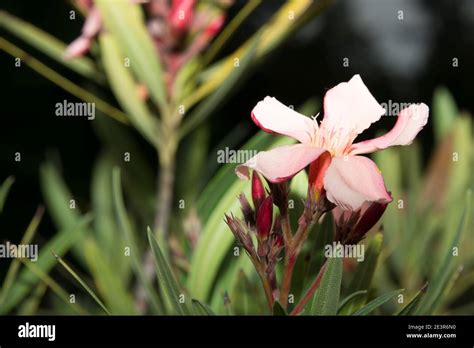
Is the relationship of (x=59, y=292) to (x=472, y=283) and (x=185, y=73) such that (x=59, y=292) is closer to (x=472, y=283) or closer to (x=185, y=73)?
(x=185, y=73)

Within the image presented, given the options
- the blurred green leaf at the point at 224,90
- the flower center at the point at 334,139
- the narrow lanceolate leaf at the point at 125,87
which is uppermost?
the narrow lanceolate leaf at the point at 125,87

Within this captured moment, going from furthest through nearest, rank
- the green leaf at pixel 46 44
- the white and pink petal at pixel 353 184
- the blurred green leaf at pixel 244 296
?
the green leaf at pixel 46 44, the blurred green leaf at pixel 244 296, the white and pink petal at pixel 353 184

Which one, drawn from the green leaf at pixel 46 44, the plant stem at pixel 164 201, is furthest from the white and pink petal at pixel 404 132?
the green leaf at pixel 46 44

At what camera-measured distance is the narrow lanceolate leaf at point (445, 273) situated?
0.56 metres

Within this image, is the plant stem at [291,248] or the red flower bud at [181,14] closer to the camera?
the plant stem at [291,248]

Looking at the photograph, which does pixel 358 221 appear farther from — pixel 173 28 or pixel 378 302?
pixel 173 28

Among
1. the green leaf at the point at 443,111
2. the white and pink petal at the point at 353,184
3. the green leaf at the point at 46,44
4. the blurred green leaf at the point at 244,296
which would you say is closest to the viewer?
the white and pink petal at the point at 353,184

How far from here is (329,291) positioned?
509mm

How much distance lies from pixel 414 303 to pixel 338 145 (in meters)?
0.13

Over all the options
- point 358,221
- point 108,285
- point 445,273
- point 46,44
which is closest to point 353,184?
point 358,221

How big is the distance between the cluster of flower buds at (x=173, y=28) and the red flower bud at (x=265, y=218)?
236mm

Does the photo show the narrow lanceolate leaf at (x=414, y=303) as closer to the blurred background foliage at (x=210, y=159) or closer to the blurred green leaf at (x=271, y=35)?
the blurred background foliage at (x=210, y=159)

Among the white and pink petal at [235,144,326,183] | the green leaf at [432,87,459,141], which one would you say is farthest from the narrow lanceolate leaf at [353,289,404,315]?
the green leaf at [432,87,459,141]
